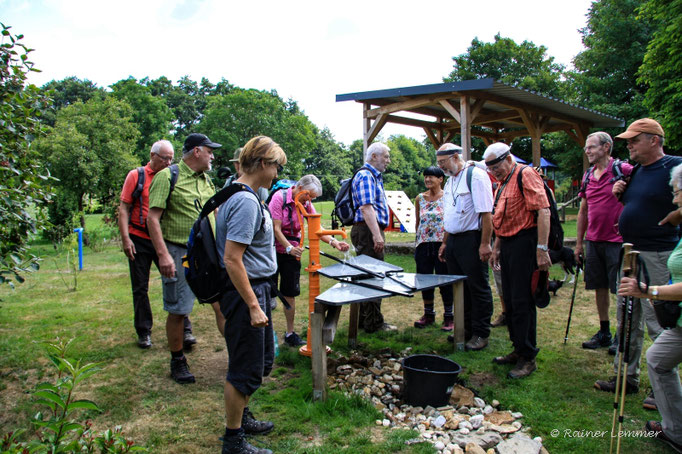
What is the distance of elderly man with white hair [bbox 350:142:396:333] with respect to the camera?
4590 millimetres

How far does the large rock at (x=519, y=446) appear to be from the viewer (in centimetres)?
263

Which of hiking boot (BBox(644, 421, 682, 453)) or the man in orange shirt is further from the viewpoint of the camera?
the man in orange shirt

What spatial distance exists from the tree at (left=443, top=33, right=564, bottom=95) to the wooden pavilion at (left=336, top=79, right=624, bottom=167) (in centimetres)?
1720

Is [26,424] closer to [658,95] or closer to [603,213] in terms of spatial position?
[603,213]

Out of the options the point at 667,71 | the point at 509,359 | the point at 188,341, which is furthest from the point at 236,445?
the point at 667,71

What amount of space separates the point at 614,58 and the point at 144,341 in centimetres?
2655

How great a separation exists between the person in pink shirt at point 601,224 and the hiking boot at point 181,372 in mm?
3779

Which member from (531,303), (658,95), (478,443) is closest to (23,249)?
(478,443)

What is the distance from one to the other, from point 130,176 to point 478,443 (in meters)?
3.81

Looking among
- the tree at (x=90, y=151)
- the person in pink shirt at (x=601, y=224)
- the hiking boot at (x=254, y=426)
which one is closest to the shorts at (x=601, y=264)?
the person in pink shirt at (x=601, y=224)

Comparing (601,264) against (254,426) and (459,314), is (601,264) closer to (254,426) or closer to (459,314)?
(459,314)

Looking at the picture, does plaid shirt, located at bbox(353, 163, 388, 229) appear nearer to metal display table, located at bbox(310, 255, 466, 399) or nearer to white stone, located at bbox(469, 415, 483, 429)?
metal display table, located at bbox(310, 255, 466, 399)

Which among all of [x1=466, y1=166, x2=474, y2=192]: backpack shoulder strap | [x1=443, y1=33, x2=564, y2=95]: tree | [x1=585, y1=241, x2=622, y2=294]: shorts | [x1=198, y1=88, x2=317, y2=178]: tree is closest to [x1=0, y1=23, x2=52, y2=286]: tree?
[x1=466, y1=166, x2=474, y2=192]: backpack shoulder strap

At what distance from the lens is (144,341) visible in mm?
4547
